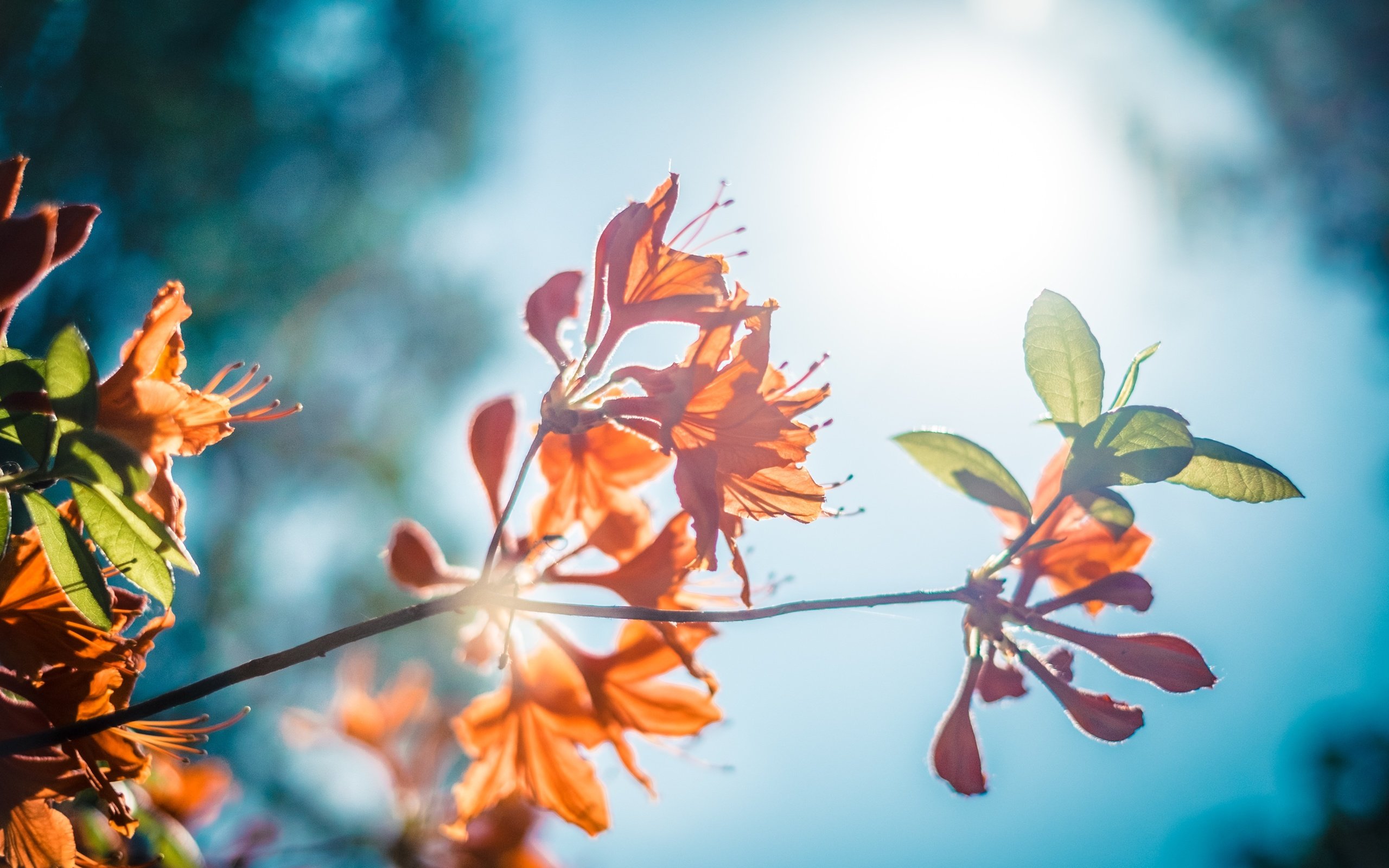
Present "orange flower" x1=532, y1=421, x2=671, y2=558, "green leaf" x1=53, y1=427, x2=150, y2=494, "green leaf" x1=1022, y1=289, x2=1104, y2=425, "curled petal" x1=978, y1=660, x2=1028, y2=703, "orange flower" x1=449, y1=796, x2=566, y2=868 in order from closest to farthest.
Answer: "green leaf" x1=53, y1=427, x2=150, y2=494
"green leaf" x1=1022, y1=289, x2=1104, y2=425
"curled petal" x1=978, y1=660, x2=1028, y2=703
"orange flower" x1=532, y1=421, x2=671, y2=558
"orange flower" x1=449, y1=796, x2=566, y2=868

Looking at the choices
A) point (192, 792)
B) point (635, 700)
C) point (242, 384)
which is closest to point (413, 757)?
point (192, 792)

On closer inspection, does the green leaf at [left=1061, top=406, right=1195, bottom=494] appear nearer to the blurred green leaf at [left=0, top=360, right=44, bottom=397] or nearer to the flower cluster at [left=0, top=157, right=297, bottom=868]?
the flower cluster at [left=0, top=157, right=297, bottom=868]

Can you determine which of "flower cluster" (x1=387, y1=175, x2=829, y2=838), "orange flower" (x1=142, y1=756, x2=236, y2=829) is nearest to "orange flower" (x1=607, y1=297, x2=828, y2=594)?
"flower cluster" (x1=387, y1=175, x2=829, y2=838)

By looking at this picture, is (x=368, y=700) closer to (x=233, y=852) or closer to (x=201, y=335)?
(x=233, y=852)

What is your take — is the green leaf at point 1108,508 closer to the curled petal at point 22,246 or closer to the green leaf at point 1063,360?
the green leaf at point 1063,360

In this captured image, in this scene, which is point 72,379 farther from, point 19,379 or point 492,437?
point 492,437

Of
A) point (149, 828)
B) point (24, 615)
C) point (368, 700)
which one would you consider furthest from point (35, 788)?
point (368, 700)

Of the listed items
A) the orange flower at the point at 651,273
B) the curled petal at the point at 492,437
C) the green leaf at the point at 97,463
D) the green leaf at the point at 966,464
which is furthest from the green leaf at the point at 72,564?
the green leaf at the point at 966,464
